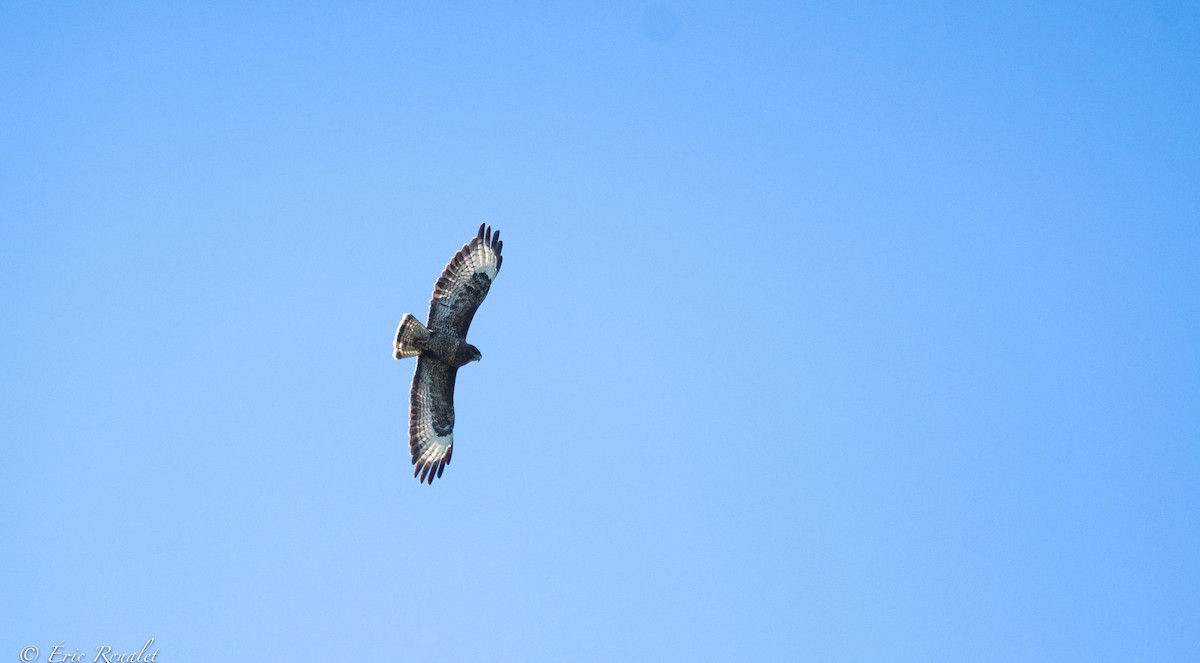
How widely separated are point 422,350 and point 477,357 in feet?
2.70

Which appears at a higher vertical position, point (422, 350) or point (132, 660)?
point (422, 350)

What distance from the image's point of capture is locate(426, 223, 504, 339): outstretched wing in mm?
17312

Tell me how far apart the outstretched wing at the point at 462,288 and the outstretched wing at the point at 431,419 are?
76 cm

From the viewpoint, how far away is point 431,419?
18328mm

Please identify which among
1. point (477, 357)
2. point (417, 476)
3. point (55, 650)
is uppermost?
point (477, 357)

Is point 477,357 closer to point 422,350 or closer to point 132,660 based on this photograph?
point 422,350

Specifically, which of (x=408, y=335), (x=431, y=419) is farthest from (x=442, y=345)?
(x=431, y=419)

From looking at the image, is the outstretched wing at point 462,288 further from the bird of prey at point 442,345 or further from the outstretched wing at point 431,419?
the outstretched wing at point 431,419

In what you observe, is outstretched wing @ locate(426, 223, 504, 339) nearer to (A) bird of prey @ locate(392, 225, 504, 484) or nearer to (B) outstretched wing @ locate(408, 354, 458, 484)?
(A) bird of prey @ locate(392, 225, 504, 484)

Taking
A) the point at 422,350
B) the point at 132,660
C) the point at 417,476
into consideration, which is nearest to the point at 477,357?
the point at 422,350

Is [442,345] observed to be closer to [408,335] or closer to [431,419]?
[408,335]

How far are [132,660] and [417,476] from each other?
16.6 ft

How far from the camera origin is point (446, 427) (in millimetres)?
18469

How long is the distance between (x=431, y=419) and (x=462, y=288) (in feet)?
7.40
